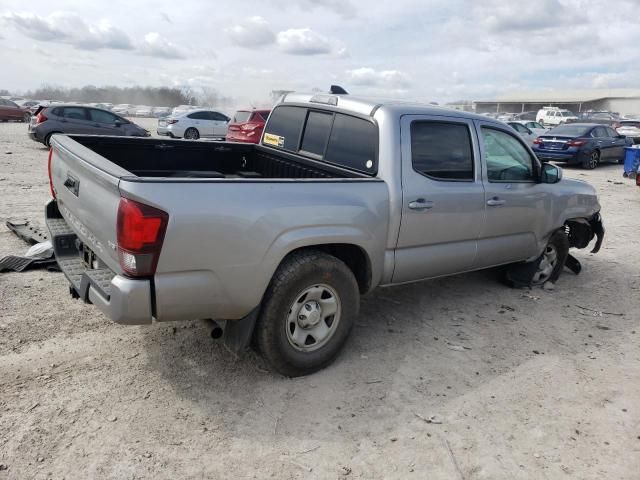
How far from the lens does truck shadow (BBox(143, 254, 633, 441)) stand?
3201mm

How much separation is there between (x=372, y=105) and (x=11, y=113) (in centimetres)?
3509

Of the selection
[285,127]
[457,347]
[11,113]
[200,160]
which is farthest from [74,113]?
[11,113]

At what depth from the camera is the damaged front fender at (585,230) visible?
6.17 meters

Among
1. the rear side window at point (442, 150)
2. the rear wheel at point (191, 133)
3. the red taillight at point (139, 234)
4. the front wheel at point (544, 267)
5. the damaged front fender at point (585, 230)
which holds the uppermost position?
the rear side window at point (442, 150)

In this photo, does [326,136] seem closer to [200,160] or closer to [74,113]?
[200,160]

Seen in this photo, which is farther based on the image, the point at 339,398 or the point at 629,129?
the point at 629,129

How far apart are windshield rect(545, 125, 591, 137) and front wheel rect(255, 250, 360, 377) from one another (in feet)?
55.4

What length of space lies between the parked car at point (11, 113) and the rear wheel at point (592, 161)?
31376mm

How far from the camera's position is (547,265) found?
577 centimetres

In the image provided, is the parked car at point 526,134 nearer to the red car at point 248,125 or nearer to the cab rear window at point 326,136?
the red car at point 248,125

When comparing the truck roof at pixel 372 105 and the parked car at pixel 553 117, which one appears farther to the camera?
the parked car at pixel 553 117

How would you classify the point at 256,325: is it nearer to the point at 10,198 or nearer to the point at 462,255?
the point at 462,255

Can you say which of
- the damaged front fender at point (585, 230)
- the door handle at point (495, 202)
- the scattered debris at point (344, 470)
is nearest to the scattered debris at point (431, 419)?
the scattered debris at point (344, 470)

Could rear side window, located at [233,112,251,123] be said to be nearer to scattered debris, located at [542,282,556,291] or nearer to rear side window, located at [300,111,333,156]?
rear side window, located at [300,111,333,156]
